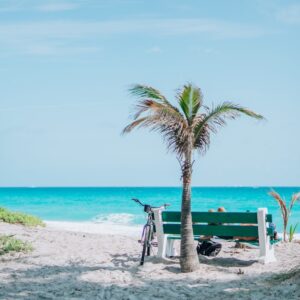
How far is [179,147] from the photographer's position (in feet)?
33.2

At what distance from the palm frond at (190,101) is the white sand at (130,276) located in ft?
8.73

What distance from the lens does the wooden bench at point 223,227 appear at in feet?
34.5

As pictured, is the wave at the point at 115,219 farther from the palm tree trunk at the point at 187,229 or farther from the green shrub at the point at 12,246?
the palm tree trunk at the point at 187,229

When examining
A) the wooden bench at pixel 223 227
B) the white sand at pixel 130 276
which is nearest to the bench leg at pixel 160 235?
the wooden bench at pixel 223 227

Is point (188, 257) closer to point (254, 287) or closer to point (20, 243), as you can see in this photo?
point (254, 287)

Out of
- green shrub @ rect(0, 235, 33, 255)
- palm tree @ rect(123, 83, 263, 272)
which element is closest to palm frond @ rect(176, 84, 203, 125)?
palm tree @ rect(123, 83, 263, 272)

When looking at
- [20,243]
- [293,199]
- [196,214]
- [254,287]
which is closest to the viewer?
[254,287]

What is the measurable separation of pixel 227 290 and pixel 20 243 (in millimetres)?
5134

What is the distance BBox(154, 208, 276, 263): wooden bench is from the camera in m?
10.5

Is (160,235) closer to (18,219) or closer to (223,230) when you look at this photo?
(223,230)

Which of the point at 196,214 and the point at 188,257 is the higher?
the point at 196,214

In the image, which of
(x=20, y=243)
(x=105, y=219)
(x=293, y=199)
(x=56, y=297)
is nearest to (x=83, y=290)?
(x=56, y=297)

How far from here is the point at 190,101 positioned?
33.0 feet

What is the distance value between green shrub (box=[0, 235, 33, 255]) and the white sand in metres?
0.21
